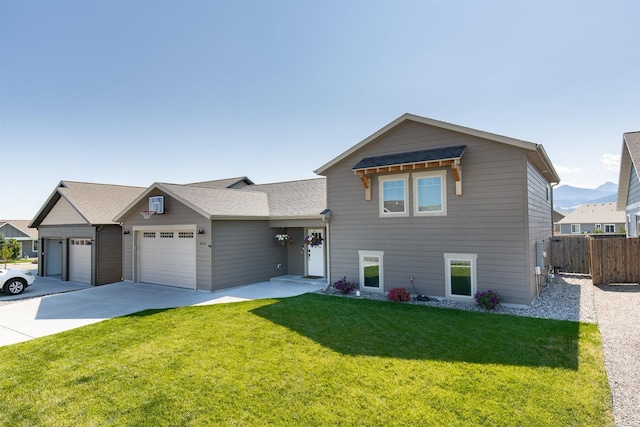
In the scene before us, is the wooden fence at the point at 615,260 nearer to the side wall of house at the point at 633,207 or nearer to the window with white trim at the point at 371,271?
the side wall of house at the point at 633,207

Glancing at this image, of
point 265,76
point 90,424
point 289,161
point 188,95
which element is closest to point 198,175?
point 289,161

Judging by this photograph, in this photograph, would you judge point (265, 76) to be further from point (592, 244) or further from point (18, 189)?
point (18, 189)

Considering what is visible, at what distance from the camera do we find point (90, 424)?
13.1 feet

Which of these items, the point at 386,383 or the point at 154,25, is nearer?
the point at 386,383

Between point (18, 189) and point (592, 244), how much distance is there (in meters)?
32.9

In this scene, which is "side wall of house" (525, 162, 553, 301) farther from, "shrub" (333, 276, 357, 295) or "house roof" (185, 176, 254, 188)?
"house roof" (185, 176, 254, 188)

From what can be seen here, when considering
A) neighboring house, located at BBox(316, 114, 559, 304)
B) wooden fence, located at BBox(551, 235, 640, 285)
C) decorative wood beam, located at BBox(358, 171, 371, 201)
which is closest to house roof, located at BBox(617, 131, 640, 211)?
wooden fence, located at BBox(551, 235, 640, 285)

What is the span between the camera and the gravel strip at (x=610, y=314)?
4.39 meters

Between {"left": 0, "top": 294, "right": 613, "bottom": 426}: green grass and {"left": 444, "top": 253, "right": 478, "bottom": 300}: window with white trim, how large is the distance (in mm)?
1255

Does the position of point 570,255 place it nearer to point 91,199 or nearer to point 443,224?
point 443,224

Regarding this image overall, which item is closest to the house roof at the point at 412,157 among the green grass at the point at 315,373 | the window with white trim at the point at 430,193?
the window with white trim at the point at 430,193

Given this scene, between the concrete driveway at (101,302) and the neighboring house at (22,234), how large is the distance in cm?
3361

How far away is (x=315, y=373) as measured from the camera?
5.13 metres

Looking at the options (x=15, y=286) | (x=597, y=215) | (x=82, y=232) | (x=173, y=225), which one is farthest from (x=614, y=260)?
(x=597, y=215)
